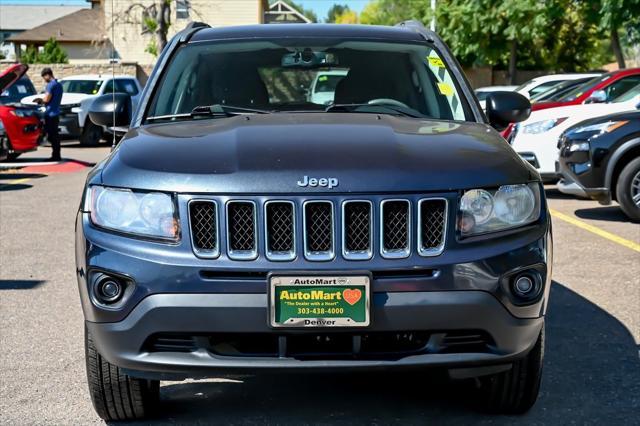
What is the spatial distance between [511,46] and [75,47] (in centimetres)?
3691

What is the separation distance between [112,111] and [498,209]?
2.32 meters

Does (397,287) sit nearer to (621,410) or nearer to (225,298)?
(225,298)

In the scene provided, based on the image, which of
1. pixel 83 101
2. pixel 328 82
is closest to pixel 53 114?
pixel 83 101

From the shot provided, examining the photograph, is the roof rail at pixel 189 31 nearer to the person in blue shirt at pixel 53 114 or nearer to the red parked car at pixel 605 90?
the red parked car at pixel 605 90

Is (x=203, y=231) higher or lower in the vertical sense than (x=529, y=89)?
higher

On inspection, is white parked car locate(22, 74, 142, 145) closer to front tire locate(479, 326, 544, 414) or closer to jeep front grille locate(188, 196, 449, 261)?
front tire locate(479, 326, 544, 414)

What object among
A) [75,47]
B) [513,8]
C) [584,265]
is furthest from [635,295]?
[75,47]

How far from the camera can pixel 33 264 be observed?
8.10m

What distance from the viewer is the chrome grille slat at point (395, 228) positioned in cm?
356

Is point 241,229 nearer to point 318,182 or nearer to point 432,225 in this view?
point 318,182

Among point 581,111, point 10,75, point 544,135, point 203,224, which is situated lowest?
point 544,135

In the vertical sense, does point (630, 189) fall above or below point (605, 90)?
below

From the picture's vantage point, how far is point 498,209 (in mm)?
3732

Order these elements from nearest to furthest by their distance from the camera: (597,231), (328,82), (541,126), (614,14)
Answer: (328,82)
(597,231)
(541,126)
(614,14)
